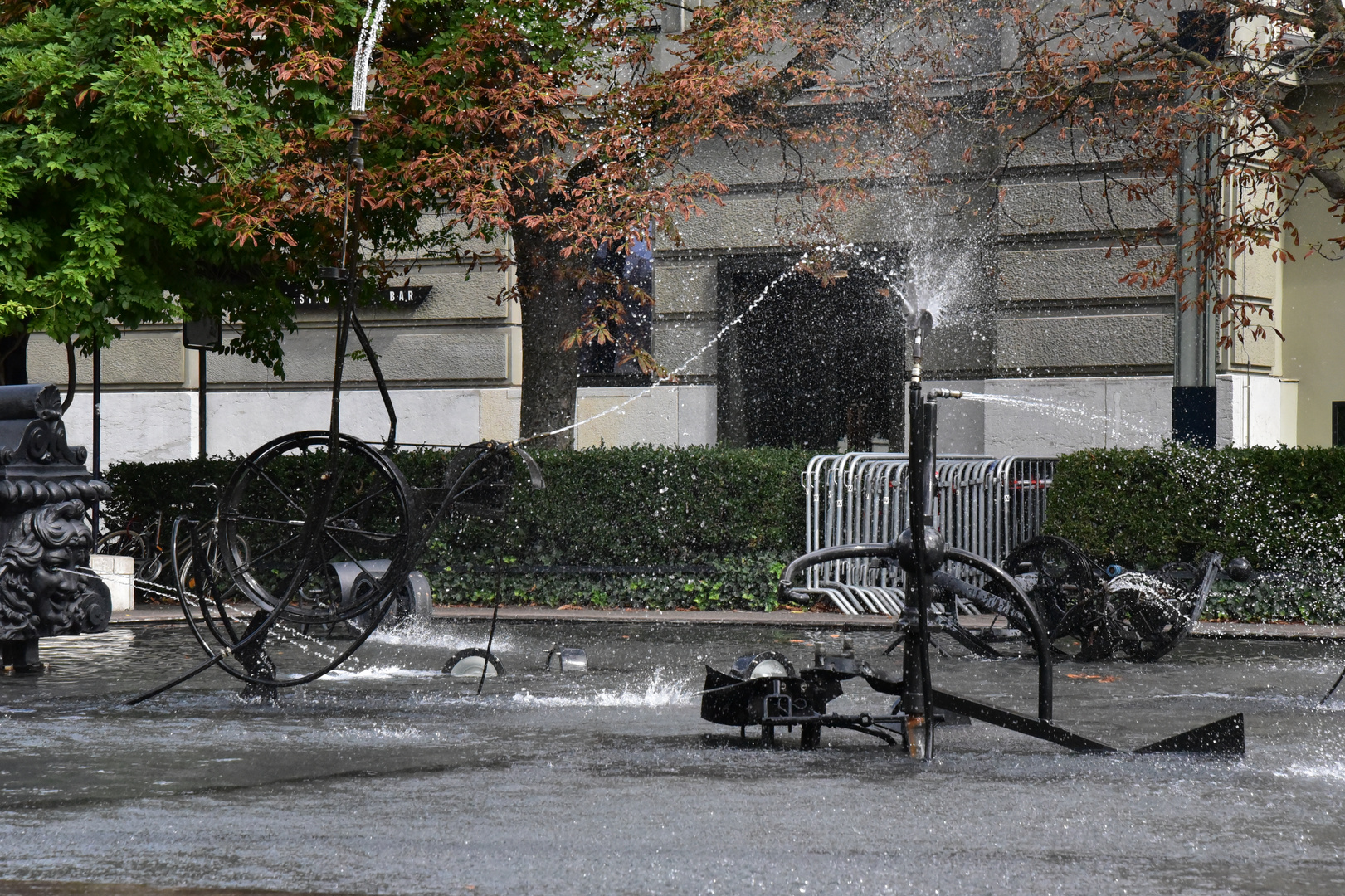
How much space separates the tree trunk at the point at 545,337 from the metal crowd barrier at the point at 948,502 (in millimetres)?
2859

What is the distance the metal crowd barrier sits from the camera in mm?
15289

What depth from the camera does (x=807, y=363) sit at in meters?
20.4

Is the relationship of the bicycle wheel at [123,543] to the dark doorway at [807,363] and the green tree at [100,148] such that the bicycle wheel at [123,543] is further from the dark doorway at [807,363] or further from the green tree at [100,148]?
the dark doorway at [807,363]

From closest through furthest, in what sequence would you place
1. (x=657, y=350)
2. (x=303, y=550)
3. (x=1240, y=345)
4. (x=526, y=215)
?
(x=303, y=550)
(x=526, y=215)
(x=1240, y=345)
(x=657, y=350)

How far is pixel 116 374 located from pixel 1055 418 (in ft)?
41.5

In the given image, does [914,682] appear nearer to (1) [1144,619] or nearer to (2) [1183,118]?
(1) [1144,619]

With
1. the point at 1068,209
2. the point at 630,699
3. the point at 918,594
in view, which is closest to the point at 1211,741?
the point at 918,594

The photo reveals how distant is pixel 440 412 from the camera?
20891mm

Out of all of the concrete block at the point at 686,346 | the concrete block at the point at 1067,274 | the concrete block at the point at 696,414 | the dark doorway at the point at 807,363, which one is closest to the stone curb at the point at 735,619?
the concrete block at the point at 696,414

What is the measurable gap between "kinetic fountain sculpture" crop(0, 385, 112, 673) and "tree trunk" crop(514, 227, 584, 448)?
281 inches

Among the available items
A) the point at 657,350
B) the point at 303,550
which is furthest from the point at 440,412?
the point at 303,550

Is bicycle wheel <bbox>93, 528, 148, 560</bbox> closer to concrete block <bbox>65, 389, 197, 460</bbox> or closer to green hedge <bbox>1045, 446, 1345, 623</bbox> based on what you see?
concrete block <bbox>65, 389, 197, 460</bbox>

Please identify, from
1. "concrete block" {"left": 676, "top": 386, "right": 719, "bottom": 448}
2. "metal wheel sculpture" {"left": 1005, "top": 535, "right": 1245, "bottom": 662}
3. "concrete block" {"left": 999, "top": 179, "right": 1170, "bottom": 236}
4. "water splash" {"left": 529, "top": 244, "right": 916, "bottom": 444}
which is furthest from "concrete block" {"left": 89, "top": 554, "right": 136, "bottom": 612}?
"concrete block" {"left": 999, "top": 179, "right": 1170, "bottom": 236}

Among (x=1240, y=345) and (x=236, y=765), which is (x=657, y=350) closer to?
(x=1240, y=345)
